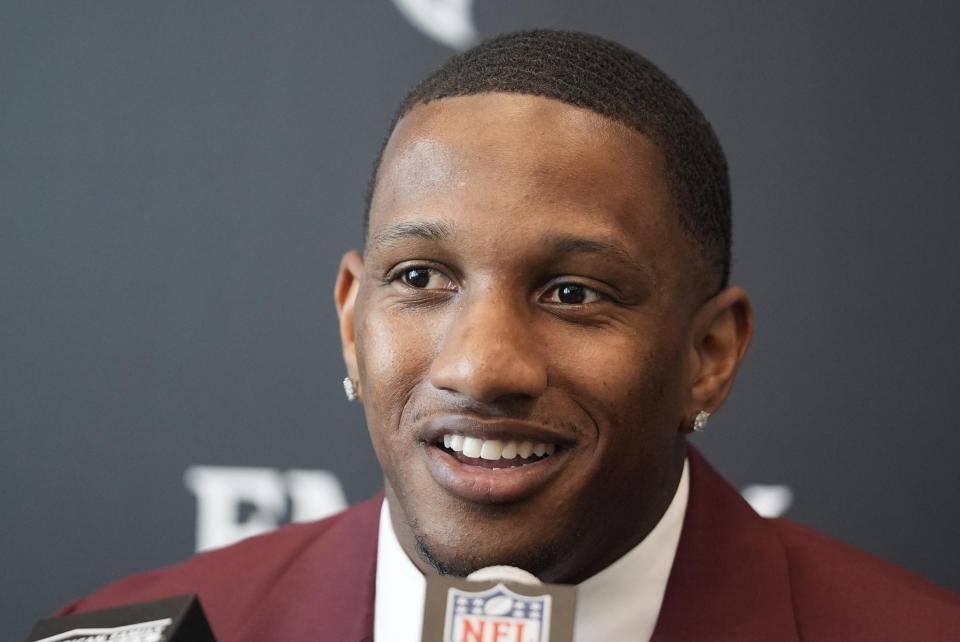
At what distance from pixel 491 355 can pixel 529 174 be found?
7.3 inches

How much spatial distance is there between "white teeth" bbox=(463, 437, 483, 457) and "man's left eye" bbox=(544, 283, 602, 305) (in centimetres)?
15

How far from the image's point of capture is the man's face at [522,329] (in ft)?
3.50

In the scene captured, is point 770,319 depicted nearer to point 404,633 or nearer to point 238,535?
point 404,633

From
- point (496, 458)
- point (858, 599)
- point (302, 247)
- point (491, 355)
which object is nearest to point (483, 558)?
point (496, 458)

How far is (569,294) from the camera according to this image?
1.10 m

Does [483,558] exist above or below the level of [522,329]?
below

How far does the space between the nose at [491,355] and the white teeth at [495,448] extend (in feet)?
0.17

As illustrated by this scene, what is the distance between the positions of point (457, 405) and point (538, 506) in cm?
12

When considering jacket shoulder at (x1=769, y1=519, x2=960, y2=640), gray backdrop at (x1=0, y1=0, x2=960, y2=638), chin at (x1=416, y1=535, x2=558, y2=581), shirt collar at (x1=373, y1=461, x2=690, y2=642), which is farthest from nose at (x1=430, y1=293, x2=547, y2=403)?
gray backdrop at (x1=0, y1=0, x2=960, y2=638)

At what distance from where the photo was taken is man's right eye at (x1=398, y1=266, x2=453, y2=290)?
114cm

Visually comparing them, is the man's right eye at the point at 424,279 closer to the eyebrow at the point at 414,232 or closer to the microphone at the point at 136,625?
the eyebrow at the point at 414,232

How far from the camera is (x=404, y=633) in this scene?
4.20ft

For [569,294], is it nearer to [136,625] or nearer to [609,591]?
[609,591]

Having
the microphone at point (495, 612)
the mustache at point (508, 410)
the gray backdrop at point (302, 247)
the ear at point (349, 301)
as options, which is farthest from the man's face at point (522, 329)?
the gray backdrop at point (302, 247)
